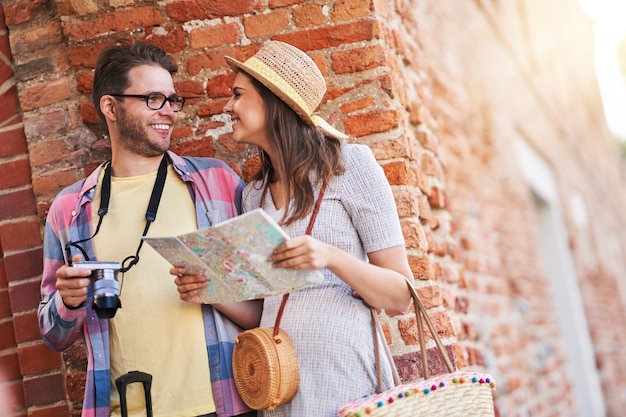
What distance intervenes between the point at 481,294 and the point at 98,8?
9.18 ft

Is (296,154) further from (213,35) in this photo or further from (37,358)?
(37,358)

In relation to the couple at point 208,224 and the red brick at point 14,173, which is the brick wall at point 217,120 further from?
the couple at point 208,224

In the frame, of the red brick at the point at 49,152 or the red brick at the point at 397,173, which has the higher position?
the red brick at the point at 49,152

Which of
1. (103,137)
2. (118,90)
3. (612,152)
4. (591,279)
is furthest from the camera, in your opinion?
(612,152)

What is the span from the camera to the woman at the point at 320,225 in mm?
2184

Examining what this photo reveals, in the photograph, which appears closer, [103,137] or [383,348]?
[383,348]

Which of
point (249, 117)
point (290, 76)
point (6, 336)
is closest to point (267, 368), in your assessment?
point (249, 117)

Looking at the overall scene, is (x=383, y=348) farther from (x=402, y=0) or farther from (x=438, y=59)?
(x=438, y=59)

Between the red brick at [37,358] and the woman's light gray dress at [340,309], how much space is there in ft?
3.37

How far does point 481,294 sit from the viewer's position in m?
4.66

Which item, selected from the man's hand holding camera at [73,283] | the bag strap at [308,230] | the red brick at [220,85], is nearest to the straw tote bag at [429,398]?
the bag strap at [308,230]

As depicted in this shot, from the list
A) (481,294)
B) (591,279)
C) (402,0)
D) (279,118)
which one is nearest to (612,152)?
(591,279)

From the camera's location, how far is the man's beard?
2.63 metres

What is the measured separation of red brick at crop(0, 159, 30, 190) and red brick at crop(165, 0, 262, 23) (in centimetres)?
84
